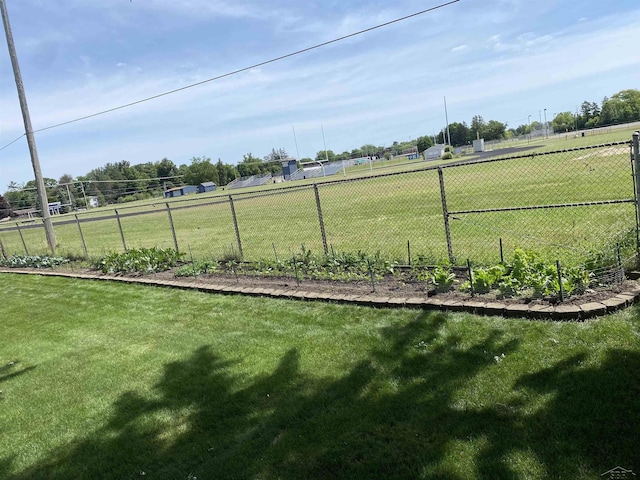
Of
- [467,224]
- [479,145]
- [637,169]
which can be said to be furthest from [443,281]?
[479,145]

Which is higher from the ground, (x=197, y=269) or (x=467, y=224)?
(x=197, y=269)

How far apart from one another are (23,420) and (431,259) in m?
5.17

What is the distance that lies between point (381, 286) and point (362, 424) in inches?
121

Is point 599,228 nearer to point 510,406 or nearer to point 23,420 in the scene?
point 510,406

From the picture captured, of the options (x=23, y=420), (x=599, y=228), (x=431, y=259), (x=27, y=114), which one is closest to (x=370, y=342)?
(x=431, y=259)

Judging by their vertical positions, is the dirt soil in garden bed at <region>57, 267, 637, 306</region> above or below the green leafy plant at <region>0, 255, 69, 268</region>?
below

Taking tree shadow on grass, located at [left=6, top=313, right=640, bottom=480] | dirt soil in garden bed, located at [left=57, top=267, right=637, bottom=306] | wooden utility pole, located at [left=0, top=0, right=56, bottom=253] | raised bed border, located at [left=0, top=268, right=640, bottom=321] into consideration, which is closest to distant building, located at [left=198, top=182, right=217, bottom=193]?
wooden utility pole, located at [left=0, top=0, right=56, bottom=253]

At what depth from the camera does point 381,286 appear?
239 inches

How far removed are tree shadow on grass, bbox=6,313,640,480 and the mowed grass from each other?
0.04 ft

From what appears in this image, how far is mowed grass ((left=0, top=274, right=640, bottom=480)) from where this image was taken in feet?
8.91

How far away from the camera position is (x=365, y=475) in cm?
264

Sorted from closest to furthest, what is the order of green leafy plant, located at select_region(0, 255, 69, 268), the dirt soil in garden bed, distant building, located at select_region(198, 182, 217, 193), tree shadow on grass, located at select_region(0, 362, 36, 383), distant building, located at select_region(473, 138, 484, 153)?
the dirt soil in garden bed
tree shadow on grass, located at select_region(0, 362, 36, 383)
green leafy plant, located at select_region(0, 255, 69, 268)
distant building, located at select_region(473, 138, 484, 153)
distant building, located at select_region(198, 182, 217, 193)

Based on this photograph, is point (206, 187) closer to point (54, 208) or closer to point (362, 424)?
point (54, 208)

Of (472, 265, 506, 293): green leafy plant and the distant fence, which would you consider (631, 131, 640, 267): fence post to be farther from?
(472, 265, 506, 293): green leafy plant
